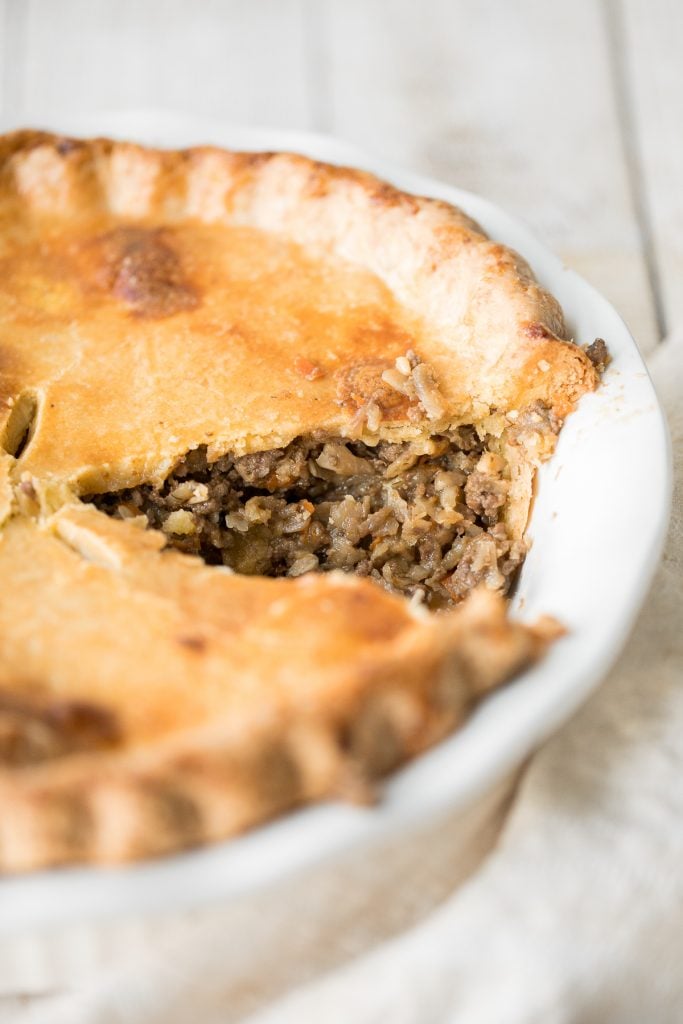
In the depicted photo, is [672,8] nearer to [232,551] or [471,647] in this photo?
[232,551]

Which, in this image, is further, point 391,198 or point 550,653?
point 391,198

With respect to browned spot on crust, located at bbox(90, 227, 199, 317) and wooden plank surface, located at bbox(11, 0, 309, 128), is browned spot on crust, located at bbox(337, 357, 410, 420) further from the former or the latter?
wooden plank surface, located at bbox(11, 0, 309, 128)

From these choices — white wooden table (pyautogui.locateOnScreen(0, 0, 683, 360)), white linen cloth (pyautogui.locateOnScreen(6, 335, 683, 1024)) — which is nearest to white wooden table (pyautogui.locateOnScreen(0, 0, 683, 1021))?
white wooden table (pyautogui.locateOnScreen(0, 0, 683, 360))

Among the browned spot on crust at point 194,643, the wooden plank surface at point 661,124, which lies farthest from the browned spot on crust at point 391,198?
the browned spot on crust at point 194,643

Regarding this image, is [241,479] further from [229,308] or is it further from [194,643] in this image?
[194,643]

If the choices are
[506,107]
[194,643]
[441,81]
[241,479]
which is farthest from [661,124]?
[194,643]

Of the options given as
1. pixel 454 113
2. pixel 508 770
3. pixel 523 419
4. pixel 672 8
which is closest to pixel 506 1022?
pixel 508 770
